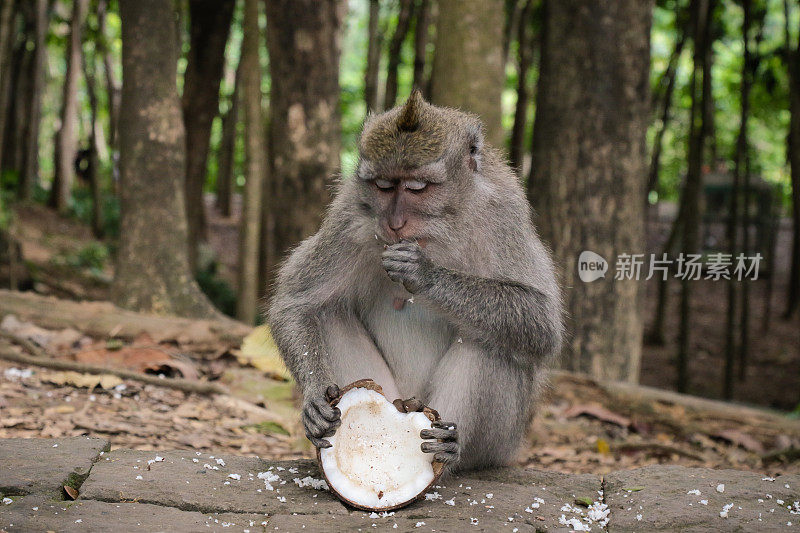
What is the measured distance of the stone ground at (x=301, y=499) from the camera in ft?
9.83

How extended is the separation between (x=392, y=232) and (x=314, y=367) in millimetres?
725

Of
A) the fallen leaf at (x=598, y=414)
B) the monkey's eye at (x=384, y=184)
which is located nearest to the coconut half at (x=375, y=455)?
the monkey's eye at (x=384, y=184)

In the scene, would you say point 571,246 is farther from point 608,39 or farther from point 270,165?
point 270,165

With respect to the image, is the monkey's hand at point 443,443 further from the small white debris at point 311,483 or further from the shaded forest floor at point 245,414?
the shaded forest floor at point 245,414

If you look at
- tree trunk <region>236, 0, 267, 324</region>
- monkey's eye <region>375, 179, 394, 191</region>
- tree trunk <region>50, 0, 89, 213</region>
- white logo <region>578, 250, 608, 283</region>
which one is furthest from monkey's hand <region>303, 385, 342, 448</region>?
tree trunk <region>50, 0, 89, 213</region>

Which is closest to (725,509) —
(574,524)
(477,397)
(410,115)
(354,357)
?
(574,524)

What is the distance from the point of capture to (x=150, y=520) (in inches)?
115

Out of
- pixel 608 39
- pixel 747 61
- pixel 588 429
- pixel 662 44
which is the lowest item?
pixel 588 429

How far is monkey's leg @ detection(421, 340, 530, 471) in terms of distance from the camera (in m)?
3.59

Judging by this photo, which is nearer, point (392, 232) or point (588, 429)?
point (392, 232)

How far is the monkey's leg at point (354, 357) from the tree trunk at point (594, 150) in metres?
2.54

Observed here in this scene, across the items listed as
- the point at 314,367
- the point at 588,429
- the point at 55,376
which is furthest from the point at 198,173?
the point at 314,367

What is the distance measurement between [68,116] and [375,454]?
42.1 ft

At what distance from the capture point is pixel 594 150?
6.16 m
